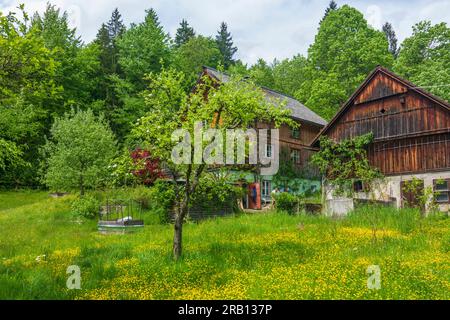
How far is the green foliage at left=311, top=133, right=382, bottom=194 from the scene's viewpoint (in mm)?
30636

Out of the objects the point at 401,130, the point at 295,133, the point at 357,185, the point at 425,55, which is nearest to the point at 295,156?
the point at 295,133

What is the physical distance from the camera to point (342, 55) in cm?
5141

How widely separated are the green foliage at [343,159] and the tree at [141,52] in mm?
27505

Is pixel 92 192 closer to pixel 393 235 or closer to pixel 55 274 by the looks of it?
pixel 55 274

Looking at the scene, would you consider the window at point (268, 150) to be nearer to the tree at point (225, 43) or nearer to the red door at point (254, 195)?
the red door at point (254, 195)

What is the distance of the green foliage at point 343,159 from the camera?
30636 mm

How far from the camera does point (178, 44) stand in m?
83.8

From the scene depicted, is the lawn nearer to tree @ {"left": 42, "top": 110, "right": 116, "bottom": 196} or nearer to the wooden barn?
tree @ {"left": 42, "top": 110, "right": 116, "bottom": 196}

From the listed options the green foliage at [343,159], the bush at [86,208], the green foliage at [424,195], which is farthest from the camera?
the green foliage at [343,159]

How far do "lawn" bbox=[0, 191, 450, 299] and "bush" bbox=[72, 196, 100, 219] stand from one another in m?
4.16

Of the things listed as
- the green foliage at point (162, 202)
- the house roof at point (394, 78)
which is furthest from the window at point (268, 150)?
the green foliage at point (162, 202)

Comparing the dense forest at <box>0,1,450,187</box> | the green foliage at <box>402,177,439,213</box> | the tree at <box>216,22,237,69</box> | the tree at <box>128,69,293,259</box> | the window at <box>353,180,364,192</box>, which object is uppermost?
the tree at <box>216,22,237,69</box>

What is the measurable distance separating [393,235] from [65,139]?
23.1 meters

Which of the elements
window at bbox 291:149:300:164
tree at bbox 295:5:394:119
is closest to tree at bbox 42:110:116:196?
window at bbox 291:149:300:164
